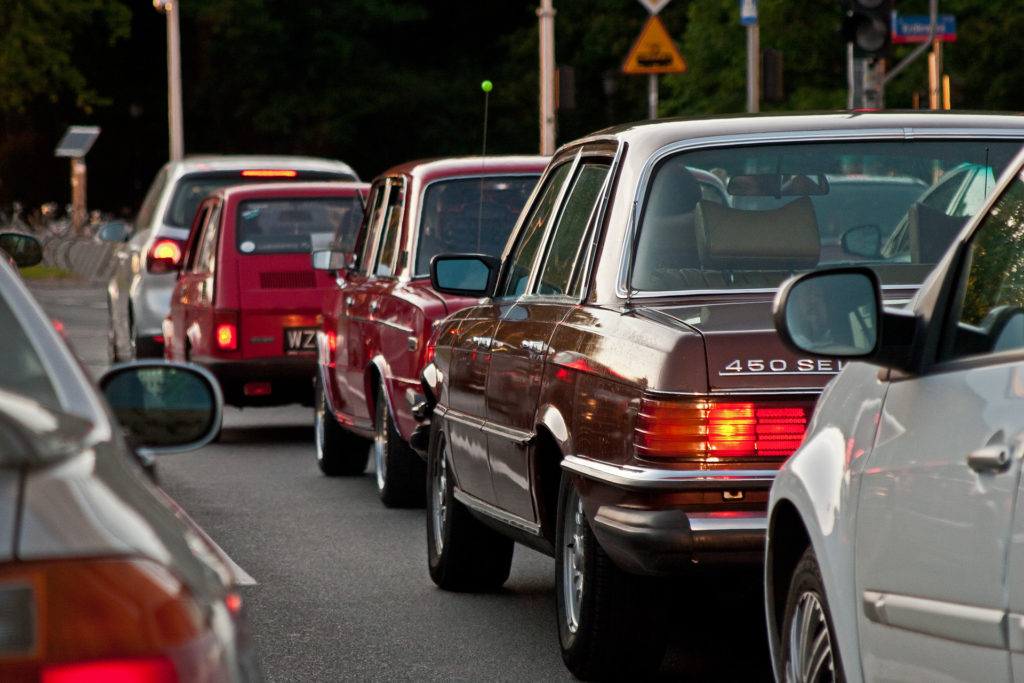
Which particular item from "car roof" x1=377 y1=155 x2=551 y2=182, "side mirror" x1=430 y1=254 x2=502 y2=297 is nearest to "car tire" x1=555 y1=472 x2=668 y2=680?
"side mirror" x1=430 y1=254 x2=502 y2=297

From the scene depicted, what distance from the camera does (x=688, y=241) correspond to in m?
6.11

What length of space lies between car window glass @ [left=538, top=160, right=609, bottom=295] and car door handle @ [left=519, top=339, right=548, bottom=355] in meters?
0.19

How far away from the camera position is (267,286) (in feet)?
44.7

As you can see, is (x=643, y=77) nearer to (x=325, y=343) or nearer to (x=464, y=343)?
(x=325, y=343)

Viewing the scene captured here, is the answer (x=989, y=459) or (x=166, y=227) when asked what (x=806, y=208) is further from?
(x=166, y=227)

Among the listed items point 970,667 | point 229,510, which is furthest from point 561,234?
point 229,510

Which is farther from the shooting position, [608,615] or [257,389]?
[257,389]

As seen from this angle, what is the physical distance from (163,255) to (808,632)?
508 inches

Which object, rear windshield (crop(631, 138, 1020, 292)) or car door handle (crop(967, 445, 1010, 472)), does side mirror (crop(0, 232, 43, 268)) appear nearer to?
rear windshield (crop(631, 138, 1020, 292))

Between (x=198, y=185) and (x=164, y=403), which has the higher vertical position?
(x=198, y=185)

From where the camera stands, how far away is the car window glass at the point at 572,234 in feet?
21.0

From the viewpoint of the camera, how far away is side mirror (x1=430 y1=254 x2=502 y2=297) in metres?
7.66

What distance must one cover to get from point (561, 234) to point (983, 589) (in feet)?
11.6

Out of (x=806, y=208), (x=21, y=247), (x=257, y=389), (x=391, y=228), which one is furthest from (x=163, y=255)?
(x=806, y=208)
